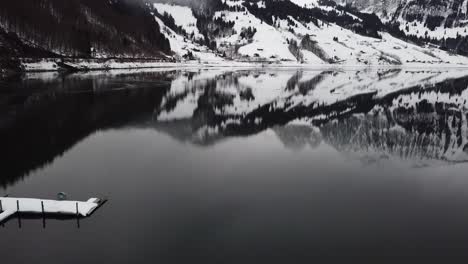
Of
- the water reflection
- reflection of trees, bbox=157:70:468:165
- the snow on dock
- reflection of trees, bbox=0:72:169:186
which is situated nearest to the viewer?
the snow on dock

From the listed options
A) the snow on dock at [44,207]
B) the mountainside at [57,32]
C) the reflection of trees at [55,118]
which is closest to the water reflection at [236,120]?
the reflection of trees at [55,118]

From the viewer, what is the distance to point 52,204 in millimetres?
21188

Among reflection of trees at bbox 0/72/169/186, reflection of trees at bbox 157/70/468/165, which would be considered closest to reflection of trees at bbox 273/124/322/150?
reflection of trees at bbox 157/70/468/165

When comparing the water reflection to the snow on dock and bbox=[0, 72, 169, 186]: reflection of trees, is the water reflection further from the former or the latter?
the snow on dock

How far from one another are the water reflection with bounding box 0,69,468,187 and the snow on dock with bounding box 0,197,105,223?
205 inches

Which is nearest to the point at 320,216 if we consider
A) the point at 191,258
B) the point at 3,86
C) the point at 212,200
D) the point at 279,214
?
the point at 279,214

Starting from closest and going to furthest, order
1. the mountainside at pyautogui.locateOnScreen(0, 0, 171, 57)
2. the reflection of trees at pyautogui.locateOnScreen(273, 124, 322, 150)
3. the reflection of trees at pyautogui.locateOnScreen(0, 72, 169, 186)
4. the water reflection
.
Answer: the reflection of trees at pyautogui.locateOnScreen(0, 72, 169, 186) < the water reflection < the reflection of trees at pyautogui.locateOnScreen(273, 124, 322, 150) < the mountainside at pyautogui.locateOnScreen(0, 0, 171, 57)

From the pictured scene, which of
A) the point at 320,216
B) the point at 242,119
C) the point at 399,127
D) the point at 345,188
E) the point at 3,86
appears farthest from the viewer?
the point at 3,86

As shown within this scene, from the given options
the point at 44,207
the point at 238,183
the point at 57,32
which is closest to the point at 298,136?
the point at 238,183

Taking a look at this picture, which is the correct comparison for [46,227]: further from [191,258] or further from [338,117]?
[338,117]

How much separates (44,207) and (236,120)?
31.7 metres

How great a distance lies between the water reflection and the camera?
3525cm

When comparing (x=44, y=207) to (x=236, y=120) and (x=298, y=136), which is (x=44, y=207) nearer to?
(x=298, y=136)

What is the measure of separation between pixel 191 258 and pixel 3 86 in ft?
241
